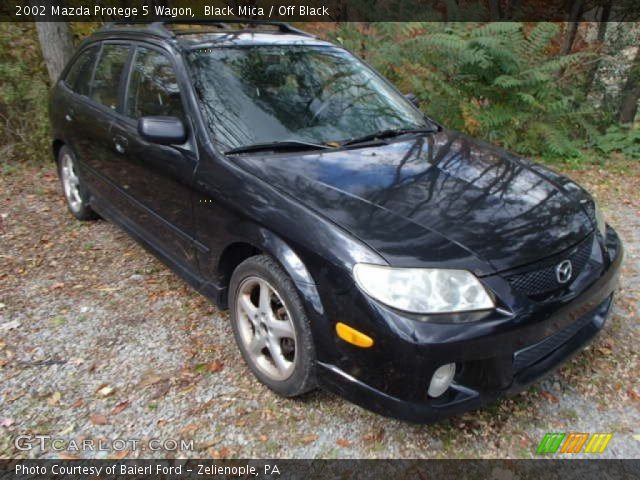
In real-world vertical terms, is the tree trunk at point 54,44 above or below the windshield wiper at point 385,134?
above

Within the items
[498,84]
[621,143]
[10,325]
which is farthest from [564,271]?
[621,143]

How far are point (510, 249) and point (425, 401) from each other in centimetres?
73

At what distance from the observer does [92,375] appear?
8.89ft

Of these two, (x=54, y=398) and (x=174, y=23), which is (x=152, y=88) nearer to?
(x=174, y=23)

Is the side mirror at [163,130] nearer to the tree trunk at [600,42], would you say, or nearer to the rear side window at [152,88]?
the rear side window at [152,88]

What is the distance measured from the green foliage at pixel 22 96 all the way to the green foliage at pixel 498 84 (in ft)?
15.3

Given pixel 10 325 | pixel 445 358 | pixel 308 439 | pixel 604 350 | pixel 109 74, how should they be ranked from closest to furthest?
1. pixel 445 358
2. pixel 308 439
3. pixel 604 350
4. pixel 10 325
5. pixel 109 74

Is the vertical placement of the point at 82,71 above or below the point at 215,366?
above

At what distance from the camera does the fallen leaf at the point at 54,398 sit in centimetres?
252

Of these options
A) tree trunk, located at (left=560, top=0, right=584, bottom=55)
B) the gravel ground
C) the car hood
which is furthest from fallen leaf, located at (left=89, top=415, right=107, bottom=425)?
tree trunk, located at (left=560, top=0, right=584, bottom=55)

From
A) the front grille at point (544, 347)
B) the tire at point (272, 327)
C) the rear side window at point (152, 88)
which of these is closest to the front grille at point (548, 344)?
the front grille at point (544, 347)

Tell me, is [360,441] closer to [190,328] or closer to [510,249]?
[510,249]

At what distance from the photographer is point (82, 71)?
164 inches

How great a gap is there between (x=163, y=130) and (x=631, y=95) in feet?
24.3
